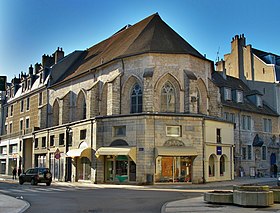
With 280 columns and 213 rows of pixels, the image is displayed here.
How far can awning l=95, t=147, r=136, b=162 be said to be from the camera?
2873cm

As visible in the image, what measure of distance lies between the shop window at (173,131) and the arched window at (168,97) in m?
2.70

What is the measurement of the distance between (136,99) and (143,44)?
4871 mm

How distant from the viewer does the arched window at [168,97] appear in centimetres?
3231

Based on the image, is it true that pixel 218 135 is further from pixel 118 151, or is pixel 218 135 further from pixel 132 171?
pixel 118 151

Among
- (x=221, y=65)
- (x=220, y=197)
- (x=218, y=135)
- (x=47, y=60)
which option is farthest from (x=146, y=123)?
(x=47, y=60)

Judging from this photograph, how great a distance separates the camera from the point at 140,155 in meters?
28.8

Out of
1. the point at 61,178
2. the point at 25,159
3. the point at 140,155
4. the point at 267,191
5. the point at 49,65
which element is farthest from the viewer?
the point at 49,65

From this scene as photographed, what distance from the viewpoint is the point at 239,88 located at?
154ft

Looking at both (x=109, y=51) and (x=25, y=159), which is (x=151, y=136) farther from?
(x=25, y=159)

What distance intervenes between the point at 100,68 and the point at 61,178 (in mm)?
10990

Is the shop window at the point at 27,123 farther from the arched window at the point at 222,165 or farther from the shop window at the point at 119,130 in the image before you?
the arched window at the point at 222,165

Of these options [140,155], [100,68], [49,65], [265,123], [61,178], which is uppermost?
[49,65]

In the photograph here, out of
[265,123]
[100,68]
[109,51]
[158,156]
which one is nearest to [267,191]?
[158,156]

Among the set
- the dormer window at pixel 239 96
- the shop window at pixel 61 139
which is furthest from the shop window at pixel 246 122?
the shop window at pixel 61 139
